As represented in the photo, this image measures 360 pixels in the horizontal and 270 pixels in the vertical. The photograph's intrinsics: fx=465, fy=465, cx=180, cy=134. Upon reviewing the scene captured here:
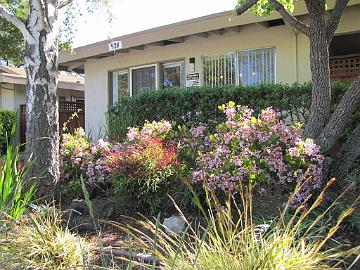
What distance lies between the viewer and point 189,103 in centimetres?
927

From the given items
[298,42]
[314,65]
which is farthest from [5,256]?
[298,42]

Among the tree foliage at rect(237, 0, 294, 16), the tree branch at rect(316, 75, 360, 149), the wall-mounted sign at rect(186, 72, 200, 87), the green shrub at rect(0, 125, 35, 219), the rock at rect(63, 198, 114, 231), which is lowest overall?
the rock at rect(63, 198, 114, 231)

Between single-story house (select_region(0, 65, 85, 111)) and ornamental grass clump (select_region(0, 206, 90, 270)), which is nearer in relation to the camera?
ornamental grass clump (select_region(0, 206, 90, 270))

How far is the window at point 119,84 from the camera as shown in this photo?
13820 millimetres

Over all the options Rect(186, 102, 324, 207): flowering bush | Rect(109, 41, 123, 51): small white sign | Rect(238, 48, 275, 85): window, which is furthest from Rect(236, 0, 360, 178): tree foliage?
Rect(109, 41, 123, 51): small white sign

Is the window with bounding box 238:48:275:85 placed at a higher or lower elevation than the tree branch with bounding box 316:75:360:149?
higher

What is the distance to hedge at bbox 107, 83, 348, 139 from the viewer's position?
311 inches

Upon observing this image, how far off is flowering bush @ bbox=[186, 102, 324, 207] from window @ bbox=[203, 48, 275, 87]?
536cm

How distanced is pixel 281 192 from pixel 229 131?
914 millimetres

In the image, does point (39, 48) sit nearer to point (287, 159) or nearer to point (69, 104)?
point (287, 159)

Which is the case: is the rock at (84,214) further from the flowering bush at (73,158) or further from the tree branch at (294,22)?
the tree branch at (294,22)

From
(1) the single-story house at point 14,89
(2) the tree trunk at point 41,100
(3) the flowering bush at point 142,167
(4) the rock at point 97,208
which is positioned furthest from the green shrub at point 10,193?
(1) the single-story house at point 14,89

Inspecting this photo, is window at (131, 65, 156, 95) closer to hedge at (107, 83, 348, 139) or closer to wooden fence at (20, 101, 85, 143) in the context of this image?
hedge at (107, 83, 348, 139)

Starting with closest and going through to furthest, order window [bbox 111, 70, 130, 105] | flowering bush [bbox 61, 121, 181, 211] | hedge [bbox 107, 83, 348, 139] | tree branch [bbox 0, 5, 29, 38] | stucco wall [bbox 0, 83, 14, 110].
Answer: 1. flowering bush [bbox 61, 121, 181, 211]
2. tree branch [bbox 0, 5, 29, 38]
3. hedge [bbox 107, 83, 348, 139]
4. window [bbox 111, 70, 130, 105]
5. stucco wall [bbox 0, 83, 14, 110]
